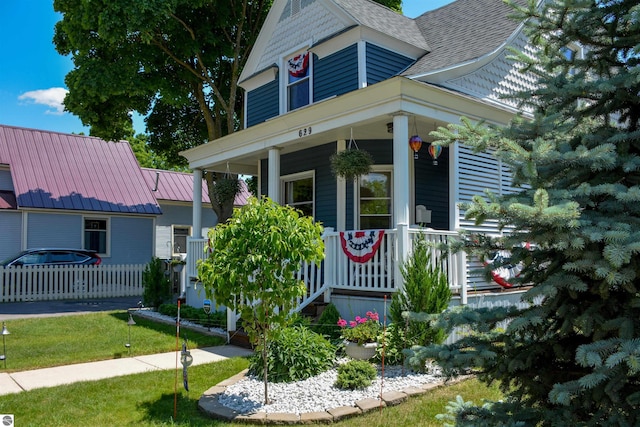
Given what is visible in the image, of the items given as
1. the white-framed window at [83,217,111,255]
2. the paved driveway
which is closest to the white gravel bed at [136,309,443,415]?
the paved driveway

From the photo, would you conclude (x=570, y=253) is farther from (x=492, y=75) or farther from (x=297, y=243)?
(x=492, y=75)

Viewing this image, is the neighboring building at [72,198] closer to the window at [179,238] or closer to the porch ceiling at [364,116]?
the window at [179,238]

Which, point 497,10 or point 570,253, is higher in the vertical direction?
point 497,10

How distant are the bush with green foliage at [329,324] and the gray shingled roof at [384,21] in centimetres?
621

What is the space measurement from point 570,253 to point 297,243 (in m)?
3.04

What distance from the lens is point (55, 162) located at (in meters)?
21.6

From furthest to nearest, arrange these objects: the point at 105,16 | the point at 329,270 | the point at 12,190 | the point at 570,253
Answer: the point at 12,190, the point at 105,16, the point at 329,270, the point at 570,253

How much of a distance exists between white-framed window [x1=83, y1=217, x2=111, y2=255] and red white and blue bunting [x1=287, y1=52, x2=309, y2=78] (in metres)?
12.6

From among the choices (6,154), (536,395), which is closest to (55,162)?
(6,154)

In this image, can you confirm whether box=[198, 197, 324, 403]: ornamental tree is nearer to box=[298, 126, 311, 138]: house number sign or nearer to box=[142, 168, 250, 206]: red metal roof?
box=[298, 126, 311, 138]: house number sign

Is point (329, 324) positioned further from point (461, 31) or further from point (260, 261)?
point (461, 31)

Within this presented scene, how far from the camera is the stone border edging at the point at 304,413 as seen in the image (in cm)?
480

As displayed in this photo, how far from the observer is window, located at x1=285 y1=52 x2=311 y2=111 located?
12.1 meters

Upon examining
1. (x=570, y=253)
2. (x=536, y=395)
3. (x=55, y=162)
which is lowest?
(x=536, y=395)
